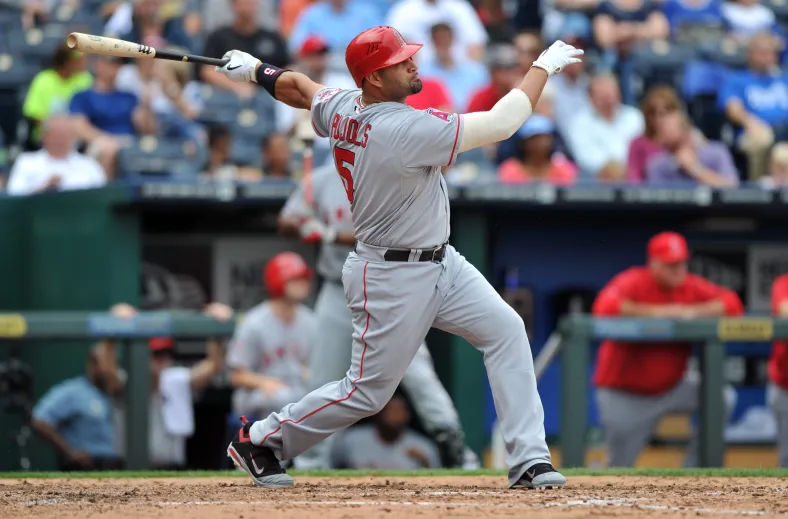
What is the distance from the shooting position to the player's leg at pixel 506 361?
17.6 feet

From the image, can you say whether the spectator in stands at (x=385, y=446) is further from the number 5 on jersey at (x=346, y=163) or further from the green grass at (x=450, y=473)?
the number 5 on jersey at (x=346, y=163)

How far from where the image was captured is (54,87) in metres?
10.6

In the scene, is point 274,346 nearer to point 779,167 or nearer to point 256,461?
point 256,461

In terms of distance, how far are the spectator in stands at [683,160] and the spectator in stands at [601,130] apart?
0.66 meters

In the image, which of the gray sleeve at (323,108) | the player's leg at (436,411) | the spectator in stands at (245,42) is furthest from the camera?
the spectator in stands at (245,42)

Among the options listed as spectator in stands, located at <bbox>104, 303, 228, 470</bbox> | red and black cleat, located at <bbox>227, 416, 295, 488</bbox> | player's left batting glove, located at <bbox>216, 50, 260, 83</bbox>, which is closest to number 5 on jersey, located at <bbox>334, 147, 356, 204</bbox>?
player's left batting glove, located at <bbox>216, 50, 260, 83</bbox>

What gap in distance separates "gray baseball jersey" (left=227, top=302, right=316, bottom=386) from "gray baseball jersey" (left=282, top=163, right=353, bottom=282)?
0.75m

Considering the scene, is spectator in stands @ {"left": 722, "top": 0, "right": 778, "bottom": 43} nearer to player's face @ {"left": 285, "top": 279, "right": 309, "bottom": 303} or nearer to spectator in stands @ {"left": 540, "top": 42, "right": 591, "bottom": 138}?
spectator in stands @ {"left": 540, "top": 42, "right": 591, "bottom": 138}

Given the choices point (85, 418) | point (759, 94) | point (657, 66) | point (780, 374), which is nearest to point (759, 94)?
point (759, 94)

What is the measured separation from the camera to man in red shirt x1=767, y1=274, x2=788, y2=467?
28.7ft

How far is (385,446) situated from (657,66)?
492cm

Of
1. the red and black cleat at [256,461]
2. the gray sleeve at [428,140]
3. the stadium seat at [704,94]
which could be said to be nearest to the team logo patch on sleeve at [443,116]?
the gray sleeve at [428,140]

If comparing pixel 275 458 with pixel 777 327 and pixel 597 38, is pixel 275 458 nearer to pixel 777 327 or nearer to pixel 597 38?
pixel 777 327

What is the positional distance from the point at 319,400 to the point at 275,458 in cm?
38
